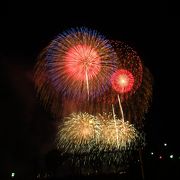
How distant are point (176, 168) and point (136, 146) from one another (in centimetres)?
1174

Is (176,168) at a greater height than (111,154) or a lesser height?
lesser

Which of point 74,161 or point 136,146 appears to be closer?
point 136,146

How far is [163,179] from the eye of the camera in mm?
39688

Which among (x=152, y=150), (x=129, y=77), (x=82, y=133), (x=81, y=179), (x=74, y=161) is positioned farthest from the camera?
(x=152, y=150)

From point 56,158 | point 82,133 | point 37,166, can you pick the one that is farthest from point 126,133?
point 56,158

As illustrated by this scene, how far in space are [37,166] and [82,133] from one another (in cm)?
2954

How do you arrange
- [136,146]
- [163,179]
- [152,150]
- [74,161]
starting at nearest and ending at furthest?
[163,179] → [136,146] → [74,161] → [152,150]

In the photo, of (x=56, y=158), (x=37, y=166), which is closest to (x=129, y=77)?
(x=37, y=166)

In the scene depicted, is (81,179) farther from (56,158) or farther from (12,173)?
(56,158)

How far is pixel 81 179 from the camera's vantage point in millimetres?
48031

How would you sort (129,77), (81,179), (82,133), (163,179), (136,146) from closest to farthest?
(129,77) < (82,133) < (163,179) < (81,179) < (136,146)

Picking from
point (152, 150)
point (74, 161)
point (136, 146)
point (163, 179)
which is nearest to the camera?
point (163, 179)

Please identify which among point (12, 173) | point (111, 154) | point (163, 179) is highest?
point (111, 154)

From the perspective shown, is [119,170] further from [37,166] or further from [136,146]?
[37,166]
